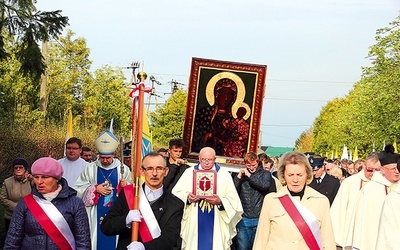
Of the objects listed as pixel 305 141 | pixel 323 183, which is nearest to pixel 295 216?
pixel 323 183

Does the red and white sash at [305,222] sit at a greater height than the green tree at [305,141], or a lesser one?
greater

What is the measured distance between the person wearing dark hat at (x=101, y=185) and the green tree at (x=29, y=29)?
4.98 m

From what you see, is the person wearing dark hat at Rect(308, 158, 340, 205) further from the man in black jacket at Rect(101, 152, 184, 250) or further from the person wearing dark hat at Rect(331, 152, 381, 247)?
the man in black jacket at Rect(101, 152, 184, 250)

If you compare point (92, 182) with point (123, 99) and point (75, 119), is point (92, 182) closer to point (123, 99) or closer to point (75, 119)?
point (75, 119)

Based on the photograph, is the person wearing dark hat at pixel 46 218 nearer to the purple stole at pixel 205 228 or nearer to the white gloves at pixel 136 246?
the white gloves at pixel 136 246

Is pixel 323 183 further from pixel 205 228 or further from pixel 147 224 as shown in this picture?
pixel 147 224

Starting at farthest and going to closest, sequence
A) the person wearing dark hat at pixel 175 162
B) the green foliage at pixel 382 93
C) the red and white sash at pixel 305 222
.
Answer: the green foliage at pixel 382 93 → the person wearing dark hat at pixel 175 162 → the red and white sash at pixel 305 222

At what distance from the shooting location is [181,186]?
10625mm

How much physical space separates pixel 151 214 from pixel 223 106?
893 cm

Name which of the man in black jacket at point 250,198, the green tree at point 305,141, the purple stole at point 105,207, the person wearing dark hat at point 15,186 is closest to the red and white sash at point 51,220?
the purple stole at point 105,207

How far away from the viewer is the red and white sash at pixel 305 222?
259 inches

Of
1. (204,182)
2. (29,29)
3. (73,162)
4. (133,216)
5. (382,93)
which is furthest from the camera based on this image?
(382,93)

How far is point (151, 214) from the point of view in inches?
254

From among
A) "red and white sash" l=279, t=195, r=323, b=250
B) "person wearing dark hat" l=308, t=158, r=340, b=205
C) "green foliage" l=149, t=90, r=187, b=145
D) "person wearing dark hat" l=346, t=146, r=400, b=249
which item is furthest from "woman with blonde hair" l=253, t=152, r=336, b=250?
"green foliage" l=149, t=90, r=187, b=145
